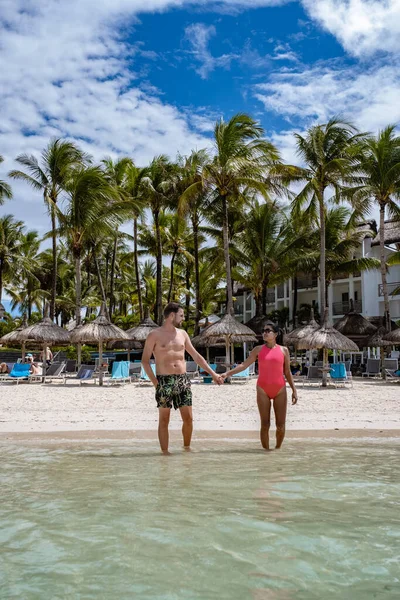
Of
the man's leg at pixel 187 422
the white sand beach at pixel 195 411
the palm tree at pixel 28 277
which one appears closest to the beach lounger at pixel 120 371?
the white sand beach at pixel 195 411

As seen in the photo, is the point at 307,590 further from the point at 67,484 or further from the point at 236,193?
the point at 236,193

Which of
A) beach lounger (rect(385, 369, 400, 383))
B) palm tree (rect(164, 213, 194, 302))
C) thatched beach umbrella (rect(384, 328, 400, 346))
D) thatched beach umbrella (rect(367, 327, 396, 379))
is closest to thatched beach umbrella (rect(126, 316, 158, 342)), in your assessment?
palm tree (rect(164, 213, 194, 302))

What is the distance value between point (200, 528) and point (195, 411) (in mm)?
7401

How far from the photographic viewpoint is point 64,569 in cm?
272

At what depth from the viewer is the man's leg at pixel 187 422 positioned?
18.4 feet

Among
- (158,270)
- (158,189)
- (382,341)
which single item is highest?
(158,189)

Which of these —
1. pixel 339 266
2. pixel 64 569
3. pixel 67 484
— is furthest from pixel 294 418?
pixel 339 266

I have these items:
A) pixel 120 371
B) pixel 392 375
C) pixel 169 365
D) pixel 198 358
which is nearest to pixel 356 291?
pixel 392 375

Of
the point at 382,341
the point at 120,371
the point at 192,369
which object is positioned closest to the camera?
the point at 120,371

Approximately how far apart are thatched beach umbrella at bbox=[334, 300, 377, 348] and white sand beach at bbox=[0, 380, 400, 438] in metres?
8.73

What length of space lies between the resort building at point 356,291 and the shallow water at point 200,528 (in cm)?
2721

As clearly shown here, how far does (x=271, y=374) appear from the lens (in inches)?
228

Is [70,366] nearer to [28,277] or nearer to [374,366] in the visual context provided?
[374,366]

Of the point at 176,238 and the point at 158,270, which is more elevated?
the point at 176,238
